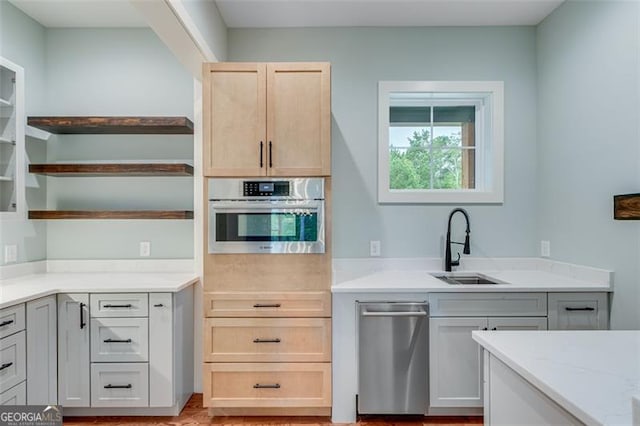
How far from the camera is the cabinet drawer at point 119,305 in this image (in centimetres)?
228

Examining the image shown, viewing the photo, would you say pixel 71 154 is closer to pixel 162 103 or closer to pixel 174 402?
pixel 162 103

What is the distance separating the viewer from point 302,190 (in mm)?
2311

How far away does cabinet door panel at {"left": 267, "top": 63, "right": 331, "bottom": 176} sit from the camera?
2305 mm

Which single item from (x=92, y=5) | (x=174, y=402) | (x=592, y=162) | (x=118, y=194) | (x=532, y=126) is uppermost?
(x=92, y=5)

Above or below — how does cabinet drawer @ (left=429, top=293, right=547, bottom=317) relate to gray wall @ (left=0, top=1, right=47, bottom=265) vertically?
below

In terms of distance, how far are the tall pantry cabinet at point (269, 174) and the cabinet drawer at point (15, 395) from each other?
3.13ft

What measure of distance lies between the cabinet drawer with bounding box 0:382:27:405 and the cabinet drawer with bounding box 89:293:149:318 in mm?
480

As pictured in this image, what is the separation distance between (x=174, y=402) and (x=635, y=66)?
3.39 m

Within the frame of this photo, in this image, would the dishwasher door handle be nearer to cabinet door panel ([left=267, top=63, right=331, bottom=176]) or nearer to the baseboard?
the baseboard

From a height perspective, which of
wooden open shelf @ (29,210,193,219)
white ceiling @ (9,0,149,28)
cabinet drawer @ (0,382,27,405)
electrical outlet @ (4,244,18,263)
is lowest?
cabinet drawer @ (0,382,27,405)

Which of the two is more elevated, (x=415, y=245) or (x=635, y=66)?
(x=635, y=66)

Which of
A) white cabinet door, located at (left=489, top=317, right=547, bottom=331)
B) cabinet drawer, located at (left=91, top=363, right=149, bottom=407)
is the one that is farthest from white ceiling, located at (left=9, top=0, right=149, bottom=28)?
white cabinet door, located at (left=489, top=317, right=547, bottom=331)

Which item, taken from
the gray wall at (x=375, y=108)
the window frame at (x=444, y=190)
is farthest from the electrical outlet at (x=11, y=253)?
the window frame at (x=444, y=190)

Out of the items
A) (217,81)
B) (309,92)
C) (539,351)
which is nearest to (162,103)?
(217,81)
